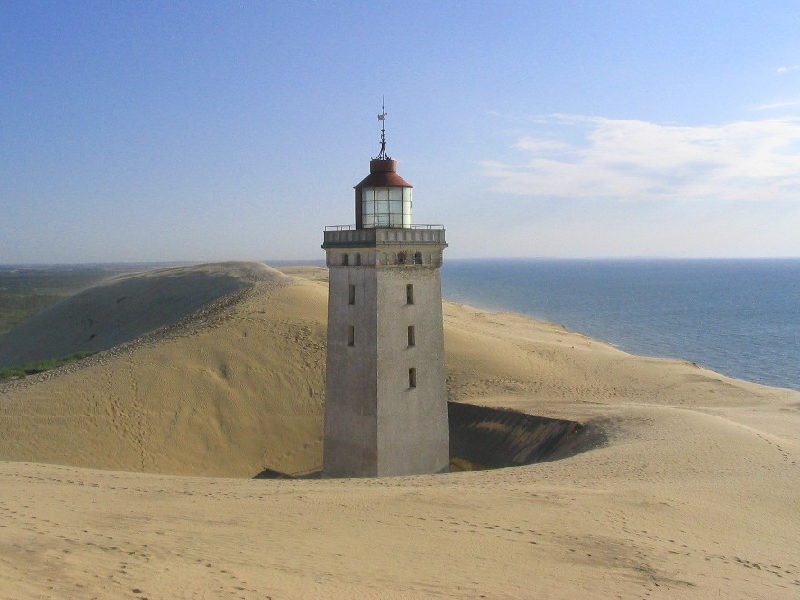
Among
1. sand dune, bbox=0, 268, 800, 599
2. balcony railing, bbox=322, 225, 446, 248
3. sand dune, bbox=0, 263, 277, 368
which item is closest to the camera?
sand dune, bbox=0, 268, 800, 599

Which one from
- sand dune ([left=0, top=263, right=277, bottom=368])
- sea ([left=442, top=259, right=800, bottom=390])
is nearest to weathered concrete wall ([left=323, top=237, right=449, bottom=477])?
sand dune ([left=0, top=263, right=277, bottom=368])

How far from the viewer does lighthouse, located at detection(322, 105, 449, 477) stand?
1969cm

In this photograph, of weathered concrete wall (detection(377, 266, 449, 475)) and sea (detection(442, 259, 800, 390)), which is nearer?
weathered concrete wall (detection(377, 266, 449, 475))

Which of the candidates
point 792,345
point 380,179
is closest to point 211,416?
point 380,179

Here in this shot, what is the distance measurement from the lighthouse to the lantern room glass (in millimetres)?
27

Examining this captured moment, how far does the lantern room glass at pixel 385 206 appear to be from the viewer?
65.6 ft

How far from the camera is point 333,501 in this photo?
44.1 ft

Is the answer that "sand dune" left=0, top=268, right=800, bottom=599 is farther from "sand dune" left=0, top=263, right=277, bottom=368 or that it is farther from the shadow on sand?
"sand dune" left=0, top=263, right=277, bottom=368

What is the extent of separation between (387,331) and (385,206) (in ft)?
10.9

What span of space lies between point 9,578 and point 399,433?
1284 cm

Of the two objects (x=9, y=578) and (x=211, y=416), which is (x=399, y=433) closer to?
(x=211, y=416)

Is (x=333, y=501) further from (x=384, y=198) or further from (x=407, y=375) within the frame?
(x=384, y=198)

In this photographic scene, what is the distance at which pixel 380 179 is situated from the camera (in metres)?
20.1

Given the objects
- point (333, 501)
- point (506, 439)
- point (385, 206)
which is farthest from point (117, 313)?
point (333, 501)
